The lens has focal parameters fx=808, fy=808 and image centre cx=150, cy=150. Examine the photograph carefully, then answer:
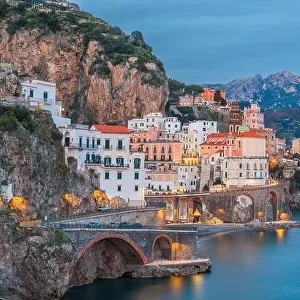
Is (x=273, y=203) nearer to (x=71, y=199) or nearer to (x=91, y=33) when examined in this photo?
(x=91, y=33)

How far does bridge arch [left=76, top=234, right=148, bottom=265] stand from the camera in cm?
5766

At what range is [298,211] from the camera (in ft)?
471

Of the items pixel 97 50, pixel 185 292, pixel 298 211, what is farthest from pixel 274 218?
pixel 185 292

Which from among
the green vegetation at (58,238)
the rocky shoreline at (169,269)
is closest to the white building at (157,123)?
the rocky shoreline at (169,269)

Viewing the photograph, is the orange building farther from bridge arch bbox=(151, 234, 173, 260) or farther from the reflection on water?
bridge arch bbox=(151, 234, 173, 260)

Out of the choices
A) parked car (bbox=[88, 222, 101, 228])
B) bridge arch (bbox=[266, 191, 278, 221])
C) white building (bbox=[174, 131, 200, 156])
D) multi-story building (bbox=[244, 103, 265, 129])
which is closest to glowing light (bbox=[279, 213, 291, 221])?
bridge arch (bbox=[266, 191, 278, 221])

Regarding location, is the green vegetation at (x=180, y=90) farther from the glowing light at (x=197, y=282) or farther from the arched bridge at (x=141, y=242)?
the glowing light at (x=197, y=282)

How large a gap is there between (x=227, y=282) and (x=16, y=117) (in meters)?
20.9

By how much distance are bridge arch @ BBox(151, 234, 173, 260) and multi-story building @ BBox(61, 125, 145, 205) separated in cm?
1348

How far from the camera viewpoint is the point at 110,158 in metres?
79.1

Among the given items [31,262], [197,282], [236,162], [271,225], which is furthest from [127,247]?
[236,162]

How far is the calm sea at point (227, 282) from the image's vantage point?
56.1 m

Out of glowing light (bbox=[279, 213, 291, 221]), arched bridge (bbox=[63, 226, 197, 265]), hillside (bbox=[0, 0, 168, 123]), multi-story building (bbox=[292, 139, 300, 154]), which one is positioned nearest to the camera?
arched bridge (bbox=[63, 226, 197, 265])

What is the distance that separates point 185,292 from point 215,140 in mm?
66981
